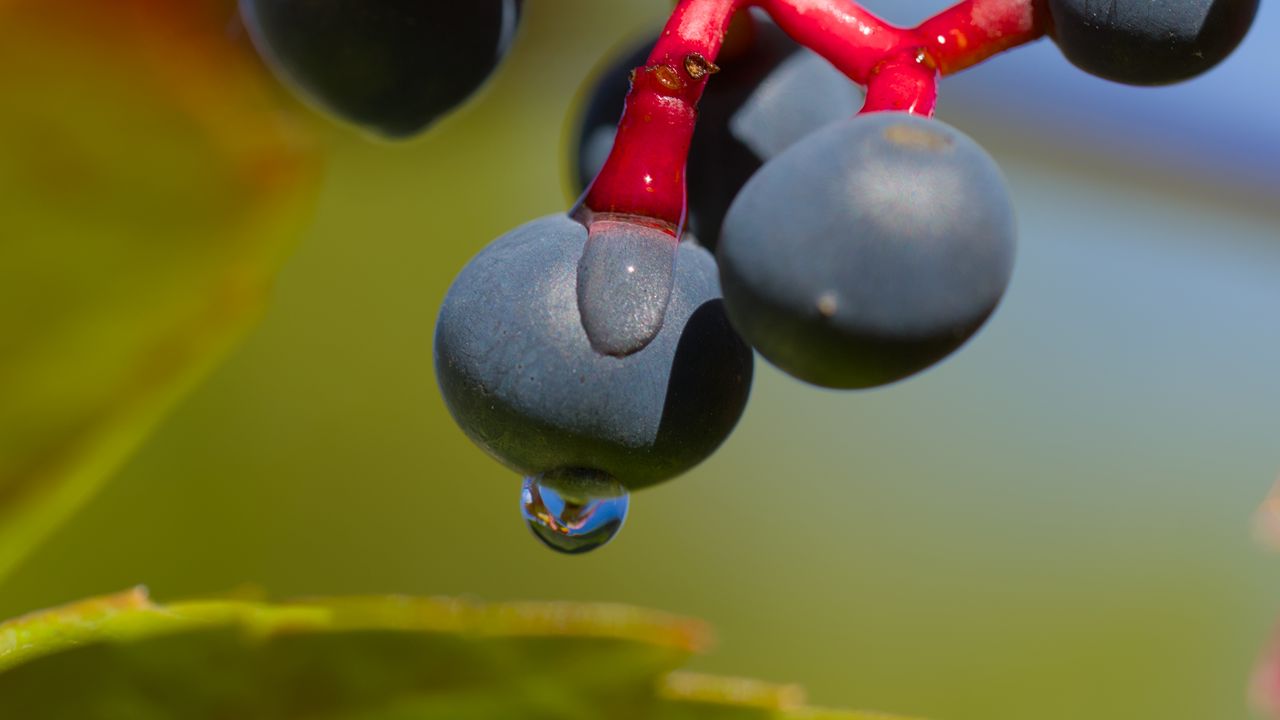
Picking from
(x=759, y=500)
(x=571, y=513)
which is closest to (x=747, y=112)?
(x=571, y=513)

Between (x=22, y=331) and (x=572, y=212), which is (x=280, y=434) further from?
(x=572, y=212)

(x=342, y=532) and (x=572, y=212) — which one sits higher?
(x=342, y=532)

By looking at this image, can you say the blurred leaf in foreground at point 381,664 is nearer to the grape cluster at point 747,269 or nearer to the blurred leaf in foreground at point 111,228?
the grape cluster at point 747,269

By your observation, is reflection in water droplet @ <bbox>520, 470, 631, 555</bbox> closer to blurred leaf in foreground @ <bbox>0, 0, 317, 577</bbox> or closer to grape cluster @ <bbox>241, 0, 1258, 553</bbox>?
grape cluster @ <bbox>241, 0, 1258, 553</bbox>

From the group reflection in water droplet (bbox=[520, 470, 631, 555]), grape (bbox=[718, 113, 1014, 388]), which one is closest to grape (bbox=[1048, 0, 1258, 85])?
grape (bbox=[718, 113, 1014, 388])

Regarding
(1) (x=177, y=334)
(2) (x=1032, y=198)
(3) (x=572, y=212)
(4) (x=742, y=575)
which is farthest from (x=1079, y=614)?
(3) (x=572, y=212)
